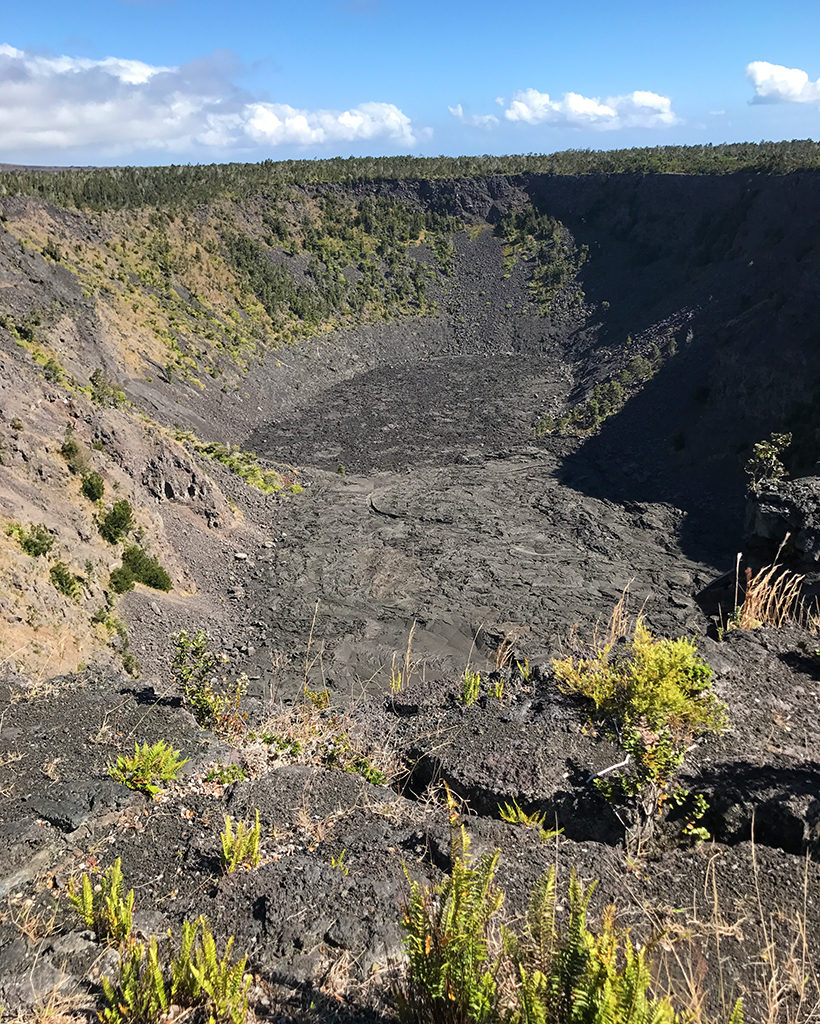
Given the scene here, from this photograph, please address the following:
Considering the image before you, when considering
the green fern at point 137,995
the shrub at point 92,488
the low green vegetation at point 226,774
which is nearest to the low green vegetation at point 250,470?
the shrub at point 92,488

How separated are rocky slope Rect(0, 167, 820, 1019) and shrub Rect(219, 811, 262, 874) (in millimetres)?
117

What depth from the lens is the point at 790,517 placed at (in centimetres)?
1199

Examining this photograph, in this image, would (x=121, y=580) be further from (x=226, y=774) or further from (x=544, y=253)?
(x=544, y=253)

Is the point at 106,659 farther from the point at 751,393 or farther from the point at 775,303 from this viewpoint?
the point at 775,303

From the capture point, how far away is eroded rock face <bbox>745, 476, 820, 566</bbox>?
10969mm

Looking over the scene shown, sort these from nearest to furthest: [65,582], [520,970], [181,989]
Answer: [520,970] → [181,989] → [65,582]

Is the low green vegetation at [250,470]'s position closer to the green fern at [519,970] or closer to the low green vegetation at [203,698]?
the low green vegetation at [203,698]

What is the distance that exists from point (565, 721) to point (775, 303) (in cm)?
2636

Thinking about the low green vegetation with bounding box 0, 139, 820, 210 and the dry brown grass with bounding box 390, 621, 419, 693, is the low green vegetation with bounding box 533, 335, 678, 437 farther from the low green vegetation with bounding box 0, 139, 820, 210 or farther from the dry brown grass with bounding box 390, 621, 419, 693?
the dry brown grass with bounding box 390, 621, 419, 693

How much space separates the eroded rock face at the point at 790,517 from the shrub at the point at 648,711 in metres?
6.50

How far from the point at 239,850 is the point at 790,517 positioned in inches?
439

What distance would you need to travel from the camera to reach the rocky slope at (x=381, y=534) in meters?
3.69

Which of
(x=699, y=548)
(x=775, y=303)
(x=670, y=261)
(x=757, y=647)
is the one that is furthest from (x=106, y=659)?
(x=670, y=261)

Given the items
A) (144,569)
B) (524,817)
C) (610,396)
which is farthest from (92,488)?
(610,396)
